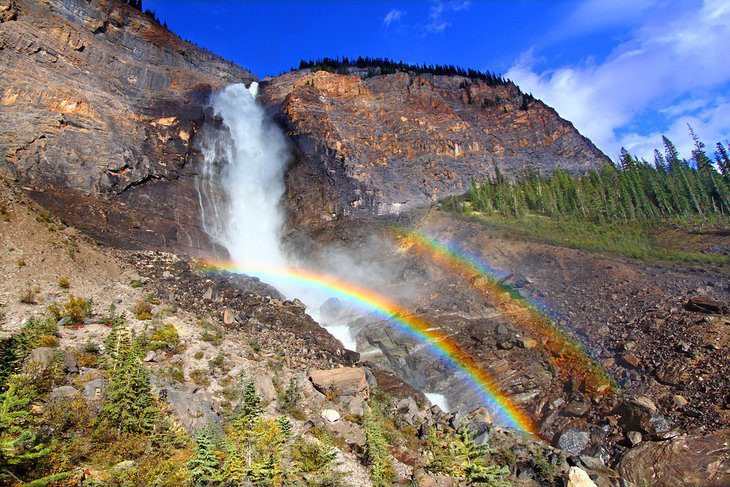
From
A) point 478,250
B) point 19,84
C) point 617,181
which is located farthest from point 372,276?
point 617,181

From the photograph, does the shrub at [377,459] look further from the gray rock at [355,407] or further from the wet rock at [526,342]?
the wet rock at [526,342]

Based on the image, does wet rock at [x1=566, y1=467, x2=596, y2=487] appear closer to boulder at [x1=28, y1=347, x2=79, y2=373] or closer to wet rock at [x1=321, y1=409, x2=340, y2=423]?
wet rock at [x1=321, y1=409, x2=340, y2=423]

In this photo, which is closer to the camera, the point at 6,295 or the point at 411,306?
the point at 6,295

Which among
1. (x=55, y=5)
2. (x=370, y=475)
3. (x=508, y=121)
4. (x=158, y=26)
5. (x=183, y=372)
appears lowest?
(x=370, y=475)

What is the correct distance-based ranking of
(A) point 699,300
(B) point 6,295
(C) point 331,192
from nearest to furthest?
1. (B) point 6,295
2. (A) point 699,300
3. (C) point 331,192

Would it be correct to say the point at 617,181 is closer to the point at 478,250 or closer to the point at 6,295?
the point at 478,250

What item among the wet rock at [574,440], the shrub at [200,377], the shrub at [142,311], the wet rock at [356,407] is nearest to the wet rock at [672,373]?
the wet rock at [574,440]

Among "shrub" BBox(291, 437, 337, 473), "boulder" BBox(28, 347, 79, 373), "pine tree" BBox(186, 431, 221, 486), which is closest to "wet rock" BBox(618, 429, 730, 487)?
"shrub" BBox(291, 437, 337, 473)
